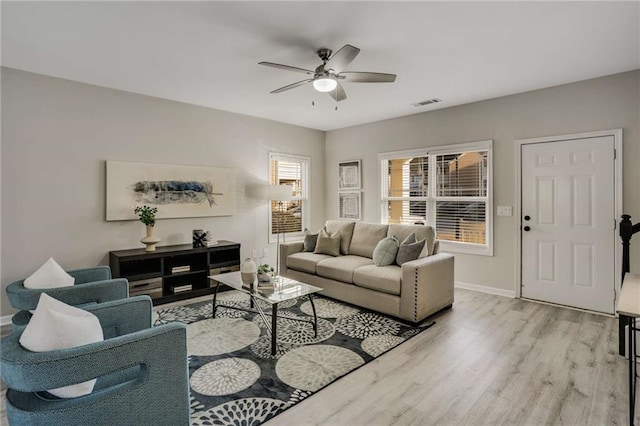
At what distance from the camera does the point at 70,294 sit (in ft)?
7.47

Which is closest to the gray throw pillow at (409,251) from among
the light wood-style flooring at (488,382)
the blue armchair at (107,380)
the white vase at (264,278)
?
the light wood-style flooring at (488,382)

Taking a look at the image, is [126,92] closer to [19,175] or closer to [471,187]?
[19,175]

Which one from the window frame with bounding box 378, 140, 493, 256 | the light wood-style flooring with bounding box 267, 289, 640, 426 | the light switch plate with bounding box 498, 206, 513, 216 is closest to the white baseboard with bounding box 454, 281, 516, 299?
the window frame with bounding box 378, 140, 493, 256

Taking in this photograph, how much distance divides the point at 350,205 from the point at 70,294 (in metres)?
4.51

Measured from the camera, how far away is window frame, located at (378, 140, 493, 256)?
176 inches

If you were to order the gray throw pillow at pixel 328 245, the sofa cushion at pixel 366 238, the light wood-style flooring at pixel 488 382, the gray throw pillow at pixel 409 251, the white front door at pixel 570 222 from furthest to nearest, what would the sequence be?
the gray throw pillow at pixel 328 245, the sofa cushion at pixel 366 238, the gray throw pillow at pixel 409 251, the white front door at pixel 570 222, the light wood-style flooring at pixel 488 382

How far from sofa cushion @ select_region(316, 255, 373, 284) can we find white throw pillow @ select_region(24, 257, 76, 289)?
254cm

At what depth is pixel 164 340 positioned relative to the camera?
1526mm

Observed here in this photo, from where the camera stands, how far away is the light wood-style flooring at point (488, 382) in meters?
1.98

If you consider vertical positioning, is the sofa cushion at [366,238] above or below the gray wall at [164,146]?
below

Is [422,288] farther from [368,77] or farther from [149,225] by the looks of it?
[149,225]

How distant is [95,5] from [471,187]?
14.8ft

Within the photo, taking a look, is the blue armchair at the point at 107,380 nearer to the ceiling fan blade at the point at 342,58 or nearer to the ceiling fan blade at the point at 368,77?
the ceiling fan blade at the point at 342,58

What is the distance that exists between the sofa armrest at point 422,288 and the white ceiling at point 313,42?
2009 mm
